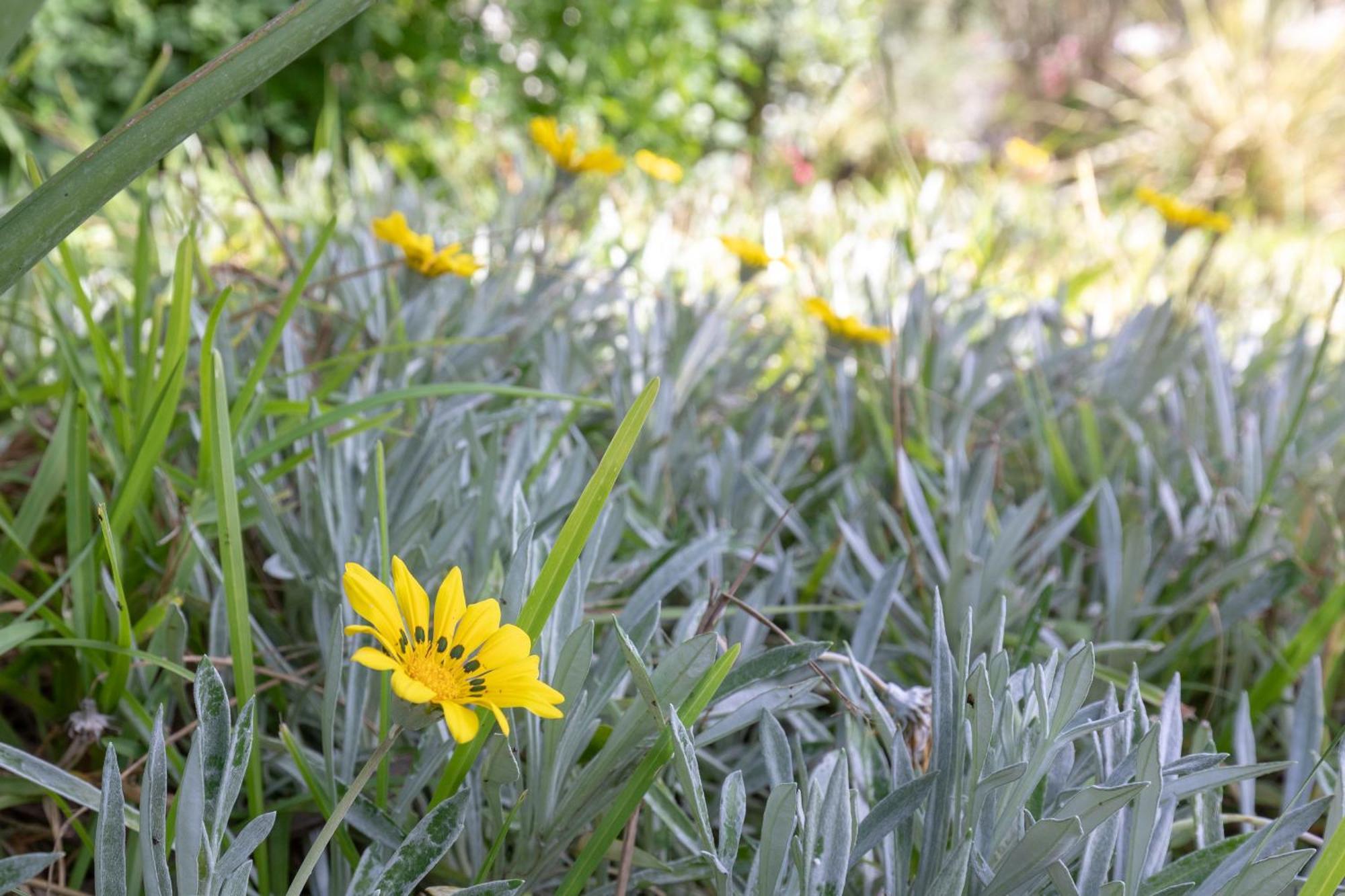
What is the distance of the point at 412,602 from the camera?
0.55 metres

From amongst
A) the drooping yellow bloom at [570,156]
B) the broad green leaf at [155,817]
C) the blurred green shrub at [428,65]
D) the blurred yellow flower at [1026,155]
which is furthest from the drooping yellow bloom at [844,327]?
the blurred yellow flower at [1026,155]

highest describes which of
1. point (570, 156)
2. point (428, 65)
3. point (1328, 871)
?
point (428, 65)

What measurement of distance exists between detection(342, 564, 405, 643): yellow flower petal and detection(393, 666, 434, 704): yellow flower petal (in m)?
0.03

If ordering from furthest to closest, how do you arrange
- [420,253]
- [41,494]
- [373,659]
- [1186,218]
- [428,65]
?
[428,65], [1186,218], [420,253], [41,494], [373,659]

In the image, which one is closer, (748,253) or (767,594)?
(767,594)

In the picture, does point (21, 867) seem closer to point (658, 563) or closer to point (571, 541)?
point (571, 541)

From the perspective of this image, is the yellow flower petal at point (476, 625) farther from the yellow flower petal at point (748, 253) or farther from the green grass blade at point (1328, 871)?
the yellow flower petal at point (748, 253)

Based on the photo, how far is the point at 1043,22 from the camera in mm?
10203

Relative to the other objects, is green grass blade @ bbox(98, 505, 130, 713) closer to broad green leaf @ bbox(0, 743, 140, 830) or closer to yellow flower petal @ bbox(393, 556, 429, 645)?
broad green leaf @ bbox(0, 743, 140, 830)

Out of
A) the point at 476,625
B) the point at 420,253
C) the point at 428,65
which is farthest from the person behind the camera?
the point at 428,65

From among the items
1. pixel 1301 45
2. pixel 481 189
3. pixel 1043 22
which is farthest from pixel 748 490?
pixel 1043 22

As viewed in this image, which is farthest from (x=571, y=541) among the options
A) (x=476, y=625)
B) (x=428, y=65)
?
(x=428, y=65)

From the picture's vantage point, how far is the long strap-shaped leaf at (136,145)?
497 millimetres

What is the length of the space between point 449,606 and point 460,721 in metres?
0.09
